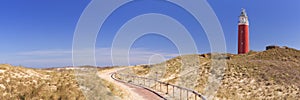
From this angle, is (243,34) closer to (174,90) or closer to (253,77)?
(253,77)

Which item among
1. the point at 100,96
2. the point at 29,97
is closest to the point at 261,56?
the point at 100,96

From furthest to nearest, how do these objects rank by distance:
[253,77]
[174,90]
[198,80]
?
[198,80], [253,77], [174,90]

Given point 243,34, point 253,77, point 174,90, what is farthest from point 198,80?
point 243,34

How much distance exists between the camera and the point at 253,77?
108ft

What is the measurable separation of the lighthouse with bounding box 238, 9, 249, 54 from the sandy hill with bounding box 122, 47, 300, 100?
26.9 feet

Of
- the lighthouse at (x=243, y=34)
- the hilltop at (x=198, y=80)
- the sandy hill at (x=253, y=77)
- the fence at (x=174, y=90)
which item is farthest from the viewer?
the lighthouse at (x=243, y=34)

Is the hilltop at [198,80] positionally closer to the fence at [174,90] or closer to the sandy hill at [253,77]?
the sandy hill at [253,77]

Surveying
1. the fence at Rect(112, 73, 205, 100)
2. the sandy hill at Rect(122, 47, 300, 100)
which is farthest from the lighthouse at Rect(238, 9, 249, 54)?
the fence at Rect(112, 73, 205, 100)

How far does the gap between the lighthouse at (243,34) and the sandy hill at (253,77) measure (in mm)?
8209

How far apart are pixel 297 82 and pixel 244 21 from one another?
1197 inches

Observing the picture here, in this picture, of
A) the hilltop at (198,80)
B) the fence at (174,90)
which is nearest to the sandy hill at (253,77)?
the hilltop at (198,80)

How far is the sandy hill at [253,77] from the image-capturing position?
27.5 meters

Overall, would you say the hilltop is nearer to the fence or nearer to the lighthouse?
the fence

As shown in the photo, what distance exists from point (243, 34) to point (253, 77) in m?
26.6
